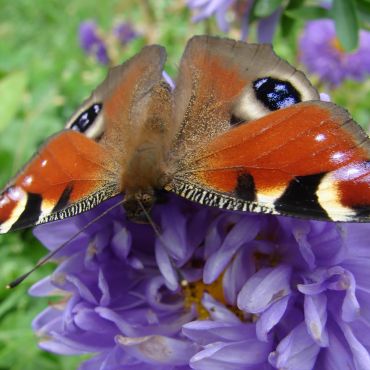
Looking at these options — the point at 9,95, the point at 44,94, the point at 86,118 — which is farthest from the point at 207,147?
the point at 44,94

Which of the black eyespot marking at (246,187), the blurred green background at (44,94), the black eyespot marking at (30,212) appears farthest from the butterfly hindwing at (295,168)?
the blurred green background at (44,94)

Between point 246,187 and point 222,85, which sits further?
point 222,85

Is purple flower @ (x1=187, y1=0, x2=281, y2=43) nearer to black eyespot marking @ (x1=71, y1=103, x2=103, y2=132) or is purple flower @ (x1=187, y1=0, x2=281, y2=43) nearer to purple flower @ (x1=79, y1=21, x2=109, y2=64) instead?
black eyespot marking @ (x1=71, y1=103, x2=103, y2=132)

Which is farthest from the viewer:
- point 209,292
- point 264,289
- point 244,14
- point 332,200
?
point 244,14

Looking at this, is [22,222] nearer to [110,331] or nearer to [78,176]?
[78,176]

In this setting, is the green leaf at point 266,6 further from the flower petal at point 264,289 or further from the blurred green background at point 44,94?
the flower petal at point 264,289

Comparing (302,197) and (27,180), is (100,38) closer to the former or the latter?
(27,180)
